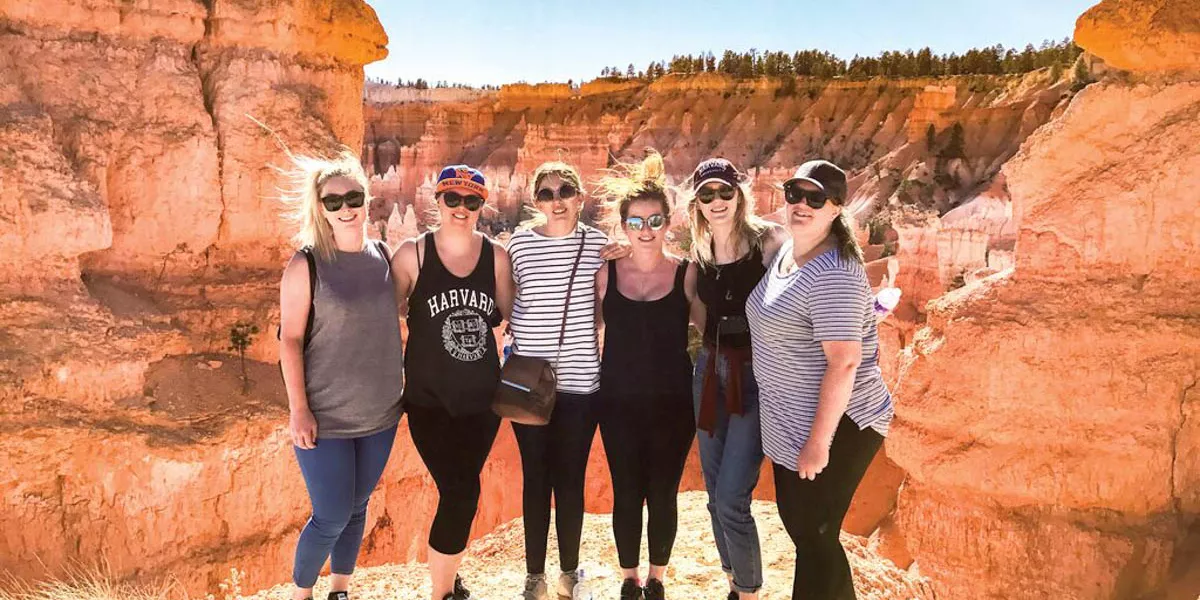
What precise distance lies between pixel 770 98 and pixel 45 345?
37.2 m

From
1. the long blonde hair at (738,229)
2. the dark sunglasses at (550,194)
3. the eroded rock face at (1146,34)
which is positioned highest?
the eroded rock face at (1146,34)

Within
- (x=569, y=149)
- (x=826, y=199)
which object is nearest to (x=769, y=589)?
(x=826, y=199)

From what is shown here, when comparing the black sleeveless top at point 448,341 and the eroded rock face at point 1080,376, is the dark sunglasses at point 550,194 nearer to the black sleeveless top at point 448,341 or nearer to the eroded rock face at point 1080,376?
the black sleeveless top at point 448,341

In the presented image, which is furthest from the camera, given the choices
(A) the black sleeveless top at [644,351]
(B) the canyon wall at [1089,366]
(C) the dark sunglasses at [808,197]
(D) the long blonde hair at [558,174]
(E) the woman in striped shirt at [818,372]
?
(B) the canyon wall at [1089,366]

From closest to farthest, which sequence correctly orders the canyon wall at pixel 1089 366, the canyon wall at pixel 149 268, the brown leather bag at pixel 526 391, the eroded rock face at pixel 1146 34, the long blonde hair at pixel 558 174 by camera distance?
the brown leather bag at pixel 526 391, the long blonde hair at pixel 558 174, the eroded rock face at pixel 1146 34, the canyon wall at pixel 1089 366, the canyon wall at pixel 149 268

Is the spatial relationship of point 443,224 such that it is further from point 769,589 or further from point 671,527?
point 769,589

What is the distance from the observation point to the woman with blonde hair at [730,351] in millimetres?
3094

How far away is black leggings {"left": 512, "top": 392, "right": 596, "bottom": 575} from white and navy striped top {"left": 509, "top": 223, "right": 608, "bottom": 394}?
0.11m

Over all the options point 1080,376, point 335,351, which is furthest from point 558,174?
point 1080,376

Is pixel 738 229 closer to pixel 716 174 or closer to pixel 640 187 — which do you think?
pixel 716 174

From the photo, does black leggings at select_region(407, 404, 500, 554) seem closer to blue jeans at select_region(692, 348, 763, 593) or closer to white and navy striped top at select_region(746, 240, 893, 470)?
blue jeans at select_region(692, 348, 763, 593)

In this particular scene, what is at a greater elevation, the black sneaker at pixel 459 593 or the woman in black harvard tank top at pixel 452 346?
the woman in black harvard tank top at pixel 452 346

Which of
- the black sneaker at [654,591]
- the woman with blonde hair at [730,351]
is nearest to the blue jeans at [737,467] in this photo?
the woman with blonde hair at [730,351]

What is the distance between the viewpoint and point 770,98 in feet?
130
